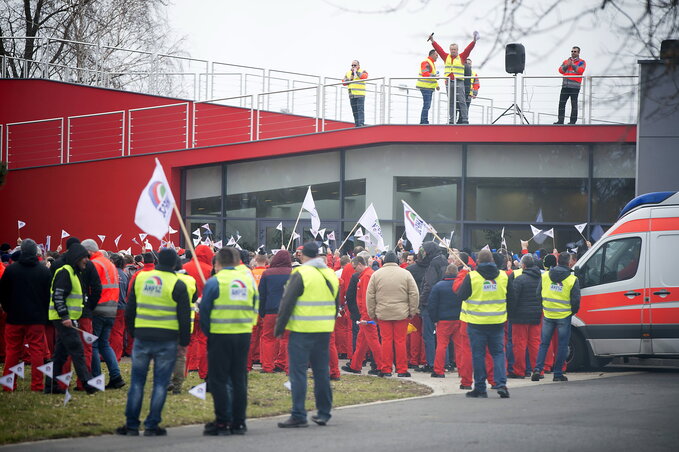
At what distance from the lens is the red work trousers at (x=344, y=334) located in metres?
16.4

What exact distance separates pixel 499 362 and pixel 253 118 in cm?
1672

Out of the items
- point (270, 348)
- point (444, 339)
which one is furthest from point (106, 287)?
point (444, 339)

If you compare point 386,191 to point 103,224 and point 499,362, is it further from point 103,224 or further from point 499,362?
point 499,362

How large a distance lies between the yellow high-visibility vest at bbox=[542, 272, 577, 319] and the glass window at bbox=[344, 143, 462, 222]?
954 centimetres

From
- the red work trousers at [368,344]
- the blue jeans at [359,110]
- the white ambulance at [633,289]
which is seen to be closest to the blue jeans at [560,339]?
the white ambulance at [633,289]

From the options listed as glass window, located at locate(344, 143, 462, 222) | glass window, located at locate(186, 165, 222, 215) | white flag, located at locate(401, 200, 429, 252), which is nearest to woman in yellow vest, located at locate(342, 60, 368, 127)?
glass window, located at locate(344, 143, 462, 222)

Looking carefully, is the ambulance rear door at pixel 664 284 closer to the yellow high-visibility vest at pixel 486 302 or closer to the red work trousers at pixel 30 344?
the yellow high-visibility vest at pixel 486 302

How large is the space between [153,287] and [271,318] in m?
4.62

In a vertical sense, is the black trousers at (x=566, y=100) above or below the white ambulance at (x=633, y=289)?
above

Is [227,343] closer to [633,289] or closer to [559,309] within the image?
[559,309]

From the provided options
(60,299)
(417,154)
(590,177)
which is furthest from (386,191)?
(60,299)

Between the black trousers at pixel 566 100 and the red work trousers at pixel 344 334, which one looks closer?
the red work trousers at pixel 344 334

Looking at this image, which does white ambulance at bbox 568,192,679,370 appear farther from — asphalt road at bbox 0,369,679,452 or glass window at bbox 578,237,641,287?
asphalt road at bbox 0,369,679,452

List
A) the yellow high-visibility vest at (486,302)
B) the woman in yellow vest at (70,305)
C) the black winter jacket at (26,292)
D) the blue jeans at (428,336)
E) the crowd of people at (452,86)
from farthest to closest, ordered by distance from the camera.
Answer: the crowd of people at (452,86)
the blue jeans at (428,336)
the yellow high-visibility vest at (486,302)
the black winter jacket at (26,292)
the woman in yellow vest at (70,305)
